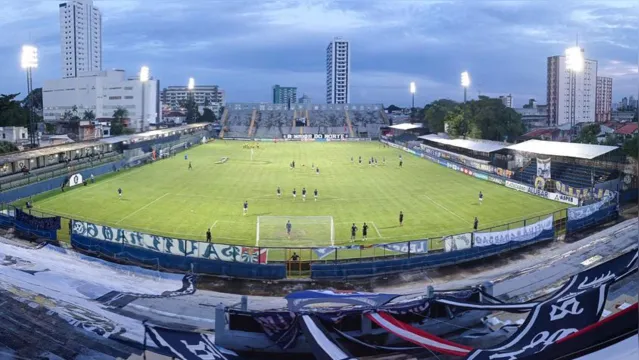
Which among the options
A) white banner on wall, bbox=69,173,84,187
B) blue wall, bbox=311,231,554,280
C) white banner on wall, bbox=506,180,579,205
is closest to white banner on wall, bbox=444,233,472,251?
blue wall, bbox=311,231,554,280

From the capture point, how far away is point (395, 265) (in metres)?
22.0

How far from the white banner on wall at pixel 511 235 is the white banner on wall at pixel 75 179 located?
3610 centimetres

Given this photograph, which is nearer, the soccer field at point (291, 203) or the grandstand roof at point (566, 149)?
the soccer field at point (291, 203)

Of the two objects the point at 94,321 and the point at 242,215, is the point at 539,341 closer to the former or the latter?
the point at 94,321

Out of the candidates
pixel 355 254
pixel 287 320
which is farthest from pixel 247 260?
pixel 287 320

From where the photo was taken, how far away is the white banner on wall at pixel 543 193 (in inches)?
1551

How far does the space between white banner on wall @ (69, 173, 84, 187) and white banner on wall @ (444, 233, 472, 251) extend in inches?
1385

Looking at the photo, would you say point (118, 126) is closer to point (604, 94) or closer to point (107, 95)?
point (107, 95)

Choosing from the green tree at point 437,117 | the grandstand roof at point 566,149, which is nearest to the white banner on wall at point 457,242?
the grandstand roof at point 566,149

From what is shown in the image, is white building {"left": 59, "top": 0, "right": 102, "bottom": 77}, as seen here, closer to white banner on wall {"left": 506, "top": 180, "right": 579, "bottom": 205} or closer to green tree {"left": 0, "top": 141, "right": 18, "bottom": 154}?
green tree {"left": 0, "top": 141, "right": 18, "bottom": 154}

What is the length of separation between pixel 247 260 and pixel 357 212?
1559 centimetres

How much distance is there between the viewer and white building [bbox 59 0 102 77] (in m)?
184

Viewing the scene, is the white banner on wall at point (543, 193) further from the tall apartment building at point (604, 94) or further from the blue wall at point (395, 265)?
the tall apartment building at point (604, 94)

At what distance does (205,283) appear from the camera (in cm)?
2078
